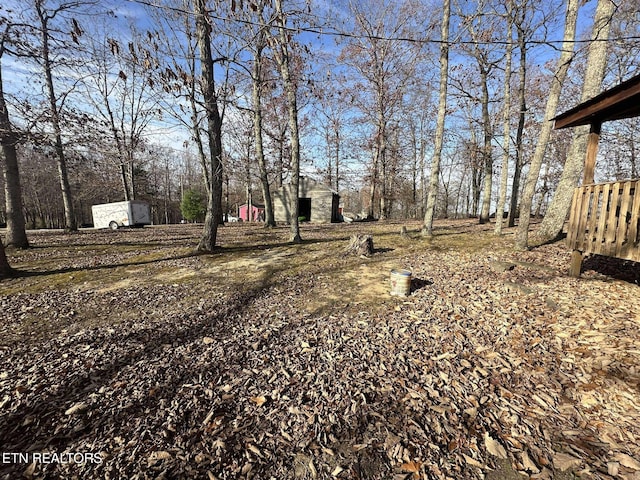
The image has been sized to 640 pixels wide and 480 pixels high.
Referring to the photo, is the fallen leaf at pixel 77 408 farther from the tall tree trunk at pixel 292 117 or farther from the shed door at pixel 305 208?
the shed door at pixel 305 208

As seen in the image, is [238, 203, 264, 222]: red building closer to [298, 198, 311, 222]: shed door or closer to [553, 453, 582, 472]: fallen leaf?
[298, 198, 311, 222]: shed door

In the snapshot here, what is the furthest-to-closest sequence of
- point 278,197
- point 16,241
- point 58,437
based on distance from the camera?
point 278,197, point 16,241, point 58,437

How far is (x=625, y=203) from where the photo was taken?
152 inches

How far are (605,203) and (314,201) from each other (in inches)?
776

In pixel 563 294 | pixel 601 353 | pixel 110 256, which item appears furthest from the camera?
pixel 110 256

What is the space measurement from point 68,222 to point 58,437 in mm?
15242

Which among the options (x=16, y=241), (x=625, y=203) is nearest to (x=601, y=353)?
(x=625, y=203)

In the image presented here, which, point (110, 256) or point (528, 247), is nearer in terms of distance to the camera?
point (528, 247)

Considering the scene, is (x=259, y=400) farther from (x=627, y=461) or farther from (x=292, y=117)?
(x=292, y=117)

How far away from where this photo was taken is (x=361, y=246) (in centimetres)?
721

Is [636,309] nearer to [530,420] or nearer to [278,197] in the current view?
[530,420]

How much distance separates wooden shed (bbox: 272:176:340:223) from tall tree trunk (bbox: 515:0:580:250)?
649 inches

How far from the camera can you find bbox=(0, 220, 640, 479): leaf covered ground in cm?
193

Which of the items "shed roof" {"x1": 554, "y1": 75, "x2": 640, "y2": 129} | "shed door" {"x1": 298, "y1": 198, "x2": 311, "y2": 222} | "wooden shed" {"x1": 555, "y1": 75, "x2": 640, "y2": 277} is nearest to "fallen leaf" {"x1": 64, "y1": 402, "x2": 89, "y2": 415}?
"wooden shed" {"x1": 555, "y1": 75, "x2": 640, "y2": 277}
